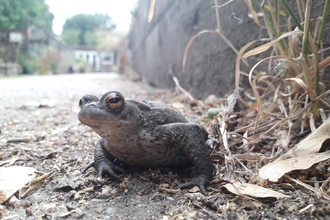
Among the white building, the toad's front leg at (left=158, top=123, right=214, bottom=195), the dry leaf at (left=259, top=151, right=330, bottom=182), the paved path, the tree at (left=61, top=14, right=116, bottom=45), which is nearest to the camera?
the dry leaf at (left=259, top=151, right=330, bottom=182)

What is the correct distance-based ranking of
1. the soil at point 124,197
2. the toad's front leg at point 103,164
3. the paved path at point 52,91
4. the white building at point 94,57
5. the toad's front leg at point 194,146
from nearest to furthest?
1. the soil at point 124,197
2. the toad's front leg at point 194,146
3. the toad's front leg at point 103,164
4. the paved path at point 52,91
5. the white building at point 94,57

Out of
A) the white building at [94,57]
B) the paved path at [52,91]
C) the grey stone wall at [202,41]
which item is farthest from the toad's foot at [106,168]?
the white building at [94,57]

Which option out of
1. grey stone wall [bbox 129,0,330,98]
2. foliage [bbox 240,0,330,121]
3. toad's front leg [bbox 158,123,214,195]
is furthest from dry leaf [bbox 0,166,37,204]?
grey stone wall [bbox 129,0,330,98]

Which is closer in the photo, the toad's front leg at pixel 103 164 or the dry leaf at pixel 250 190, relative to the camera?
the dry leaf at pixel 250 190

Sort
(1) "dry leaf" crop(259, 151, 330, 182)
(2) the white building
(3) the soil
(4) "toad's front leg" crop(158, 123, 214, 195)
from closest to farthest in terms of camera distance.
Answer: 1. (3) the soil
2. (1) "dry leaf" crop(259, 151, 330, 182)
3. (4) "toad's front leg" crop(158, 123, 214, 195)
4. (2) the white building

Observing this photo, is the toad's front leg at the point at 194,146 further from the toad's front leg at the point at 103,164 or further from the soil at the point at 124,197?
the toad's front leg at the point at 103,164

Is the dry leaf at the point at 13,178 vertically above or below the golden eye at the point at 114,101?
below

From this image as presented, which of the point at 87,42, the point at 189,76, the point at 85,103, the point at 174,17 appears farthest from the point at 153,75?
the point at 87,42

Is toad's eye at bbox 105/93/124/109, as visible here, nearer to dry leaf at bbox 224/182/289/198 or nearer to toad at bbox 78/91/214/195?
toad at bbox 78/91/214/195
